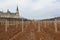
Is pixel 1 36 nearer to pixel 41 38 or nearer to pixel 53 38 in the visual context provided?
pixel 41 38

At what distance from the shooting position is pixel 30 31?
12.0 metres

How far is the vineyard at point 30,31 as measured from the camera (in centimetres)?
1058

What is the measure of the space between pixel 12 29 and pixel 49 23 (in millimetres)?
3016

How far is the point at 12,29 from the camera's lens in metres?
12.8

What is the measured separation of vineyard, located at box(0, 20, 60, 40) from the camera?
34.7 ft

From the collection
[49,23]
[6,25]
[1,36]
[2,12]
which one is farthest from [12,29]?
[2,12]

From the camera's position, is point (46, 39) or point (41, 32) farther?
point (41, 32)

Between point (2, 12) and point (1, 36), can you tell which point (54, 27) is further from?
point (2, 12)

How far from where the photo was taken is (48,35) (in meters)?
11.0

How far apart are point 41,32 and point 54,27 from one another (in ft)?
4.14

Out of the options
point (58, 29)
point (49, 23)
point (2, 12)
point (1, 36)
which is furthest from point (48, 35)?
point (2, 12)

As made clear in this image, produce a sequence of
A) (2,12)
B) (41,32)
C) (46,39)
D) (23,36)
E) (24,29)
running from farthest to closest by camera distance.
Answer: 1. (2,12)
2. (24,29)
3. (41,32)
4. (23,36)
5. (46,39)

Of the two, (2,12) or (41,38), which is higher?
(2,12)

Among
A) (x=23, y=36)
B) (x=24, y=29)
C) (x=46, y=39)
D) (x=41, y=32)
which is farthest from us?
(x=24, y=29)
